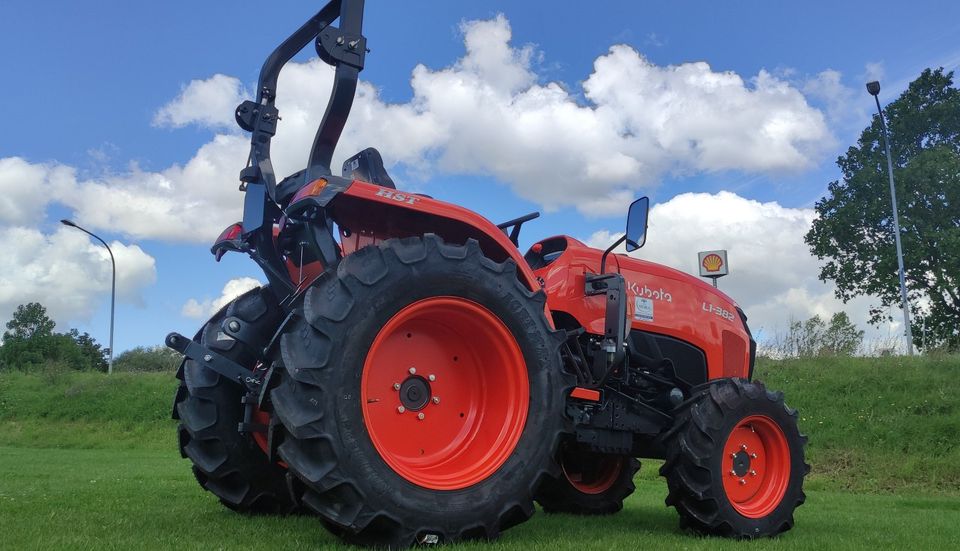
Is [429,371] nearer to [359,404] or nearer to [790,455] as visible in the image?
[359,404]

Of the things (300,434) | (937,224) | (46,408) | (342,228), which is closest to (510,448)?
(300,434)

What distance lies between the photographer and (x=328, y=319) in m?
3.45

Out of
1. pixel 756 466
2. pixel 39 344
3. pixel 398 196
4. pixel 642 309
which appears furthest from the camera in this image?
pixel 39 344

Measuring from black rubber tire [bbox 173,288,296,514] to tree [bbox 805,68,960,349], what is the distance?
27019 millimetres

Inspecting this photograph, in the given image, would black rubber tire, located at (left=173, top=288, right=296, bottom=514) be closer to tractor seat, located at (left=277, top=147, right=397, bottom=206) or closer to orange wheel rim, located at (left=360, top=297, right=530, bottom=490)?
tractor seat, located at (left=277, top=147, right=397, bottom=206)

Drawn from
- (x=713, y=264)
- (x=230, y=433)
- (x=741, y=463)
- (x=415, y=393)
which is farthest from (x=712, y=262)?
(x=230, y=433)

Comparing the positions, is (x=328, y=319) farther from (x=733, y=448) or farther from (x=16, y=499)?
(x=16, y=499)

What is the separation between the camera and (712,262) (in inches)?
332

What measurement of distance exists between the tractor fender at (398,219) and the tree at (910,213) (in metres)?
26.5

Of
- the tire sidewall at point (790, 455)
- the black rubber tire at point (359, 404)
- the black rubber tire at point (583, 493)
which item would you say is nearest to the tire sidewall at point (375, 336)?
the black rubber tire at point (359, 404)

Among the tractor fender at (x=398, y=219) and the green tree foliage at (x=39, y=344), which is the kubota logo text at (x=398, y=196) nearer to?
the tractor fender at (x=398, y=219)

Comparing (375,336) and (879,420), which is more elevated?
(375,336)

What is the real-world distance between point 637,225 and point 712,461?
1.66 metres

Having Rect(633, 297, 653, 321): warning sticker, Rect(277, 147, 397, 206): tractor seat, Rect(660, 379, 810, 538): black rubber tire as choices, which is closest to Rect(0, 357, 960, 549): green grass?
Rect(660, 379, 810, 538): black rubber tire
